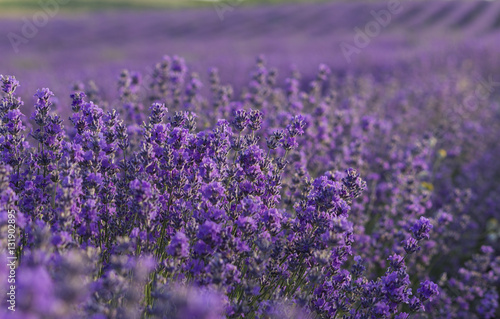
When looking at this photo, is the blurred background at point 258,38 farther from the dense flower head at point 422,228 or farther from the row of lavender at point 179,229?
the dense flower head at point 422,228

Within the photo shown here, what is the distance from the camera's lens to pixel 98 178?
200cm

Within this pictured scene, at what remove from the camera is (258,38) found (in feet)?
68.6

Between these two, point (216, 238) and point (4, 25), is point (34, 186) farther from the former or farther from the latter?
point (4, 25)

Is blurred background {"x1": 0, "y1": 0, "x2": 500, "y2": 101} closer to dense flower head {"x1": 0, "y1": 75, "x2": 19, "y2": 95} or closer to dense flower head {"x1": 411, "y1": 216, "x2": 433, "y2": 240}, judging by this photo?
dense flower head {"x1": 0, "y1": 75, "x2": 19, "y2": 95}

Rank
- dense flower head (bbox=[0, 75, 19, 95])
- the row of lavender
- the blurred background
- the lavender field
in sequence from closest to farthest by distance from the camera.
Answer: the row of lavender, the lavender field, dense flower head (bbox=[0, 75, 19, 95]), the blurred background

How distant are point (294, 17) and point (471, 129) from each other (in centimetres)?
2343

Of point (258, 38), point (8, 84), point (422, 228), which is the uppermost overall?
point (258, 38)

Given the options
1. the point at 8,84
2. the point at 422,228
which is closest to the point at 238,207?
the point at 422,228

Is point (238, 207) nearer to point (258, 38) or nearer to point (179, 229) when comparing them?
point (179, 229)

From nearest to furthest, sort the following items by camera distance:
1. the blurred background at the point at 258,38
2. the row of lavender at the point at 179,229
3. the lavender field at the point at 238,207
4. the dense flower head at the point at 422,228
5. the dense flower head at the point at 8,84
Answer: the row of lavender at the point at 179,229 < the lavender field at the point at 238,207 < the dense flower head at the point at 422,228 < the dense flower head at the point at 8,84 < the blurred background at the point at 258,38

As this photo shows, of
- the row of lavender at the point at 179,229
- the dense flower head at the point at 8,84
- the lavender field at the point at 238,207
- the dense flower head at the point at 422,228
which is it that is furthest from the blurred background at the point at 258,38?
the dense flower head at the point at 422,228

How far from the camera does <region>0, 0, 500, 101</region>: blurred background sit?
34.7 feet

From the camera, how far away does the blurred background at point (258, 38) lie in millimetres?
10570

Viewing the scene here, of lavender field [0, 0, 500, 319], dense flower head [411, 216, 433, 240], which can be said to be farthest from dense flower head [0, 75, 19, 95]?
dense flower head [411, 216, 433, 240]
